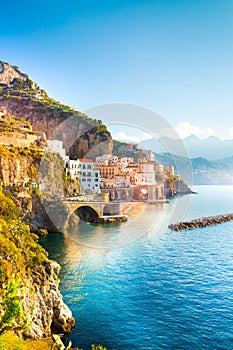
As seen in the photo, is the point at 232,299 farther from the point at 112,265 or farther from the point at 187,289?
the point at 112,265

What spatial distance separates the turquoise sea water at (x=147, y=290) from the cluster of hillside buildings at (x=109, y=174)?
2489cm

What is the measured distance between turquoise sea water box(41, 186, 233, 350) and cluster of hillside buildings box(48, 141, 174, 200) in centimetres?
2489

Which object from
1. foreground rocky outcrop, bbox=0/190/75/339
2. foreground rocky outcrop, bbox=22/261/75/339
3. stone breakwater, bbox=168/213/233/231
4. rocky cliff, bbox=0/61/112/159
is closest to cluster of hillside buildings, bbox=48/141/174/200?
rocky cliff, bbox=0/61/112/159

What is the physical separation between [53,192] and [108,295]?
3197 cm

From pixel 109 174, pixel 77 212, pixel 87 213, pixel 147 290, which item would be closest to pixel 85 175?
pixel 87 213

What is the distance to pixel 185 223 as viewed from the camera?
5056cm

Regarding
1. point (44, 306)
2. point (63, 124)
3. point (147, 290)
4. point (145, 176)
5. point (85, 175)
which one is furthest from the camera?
point (145, 176)

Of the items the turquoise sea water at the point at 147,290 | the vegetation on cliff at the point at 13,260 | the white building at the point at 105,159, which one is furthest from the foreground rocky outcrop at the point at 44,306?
the white building at the point at 105,159

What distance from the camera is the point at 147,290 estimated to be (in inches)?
855

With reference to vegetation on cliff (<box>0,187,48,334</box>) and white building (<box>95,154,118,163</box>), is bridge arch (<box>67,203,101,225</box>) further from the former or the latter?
white building (<box>95,154,118,163</box>)

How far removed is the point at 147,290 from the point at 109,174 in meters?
59.9

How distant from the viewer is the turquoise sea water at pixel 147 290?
15844 mm

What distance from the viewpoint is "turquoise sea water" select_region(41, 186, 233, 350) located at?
52.0 feet

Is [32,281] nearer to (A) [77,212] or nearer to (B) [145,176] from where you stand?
(A) [77,212]
